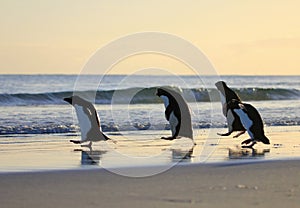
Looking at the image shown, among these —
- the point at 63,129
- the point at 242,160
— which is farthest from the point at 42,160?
the point at 63,129

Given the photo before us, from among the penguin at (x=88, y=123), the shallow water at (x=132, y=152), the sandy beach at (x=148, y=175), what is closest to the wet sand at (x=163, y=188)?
the sandy beach at (x=148, y=175)

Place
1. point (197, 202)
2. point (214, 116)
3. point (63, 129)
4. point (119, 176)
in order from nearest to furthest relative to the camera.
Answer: point (197, 202)
point (119, 176)
point (63, 129)
point (214, 116)

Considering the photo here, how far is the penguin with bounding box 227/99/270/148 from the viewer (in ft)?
46.9

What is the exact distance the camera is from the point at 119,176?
958cm

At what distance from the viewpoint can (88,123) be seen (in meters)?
14.0

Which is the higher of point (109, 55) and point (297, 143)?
point (109, 55)

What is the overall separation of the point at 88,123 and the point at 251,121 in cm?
328

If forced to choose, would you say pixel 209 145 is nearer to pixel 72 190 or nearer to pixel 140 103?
pixel 72 190

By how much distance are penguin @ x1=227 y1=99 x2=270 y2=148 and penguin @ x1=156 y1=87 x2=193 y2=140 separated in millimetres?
965

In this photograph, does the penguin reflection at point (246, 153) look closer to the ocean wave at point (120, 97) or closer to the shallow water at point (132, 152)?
the shallow water at point (132, 152)

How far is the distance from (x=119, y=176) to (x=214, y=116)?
13.4 metres

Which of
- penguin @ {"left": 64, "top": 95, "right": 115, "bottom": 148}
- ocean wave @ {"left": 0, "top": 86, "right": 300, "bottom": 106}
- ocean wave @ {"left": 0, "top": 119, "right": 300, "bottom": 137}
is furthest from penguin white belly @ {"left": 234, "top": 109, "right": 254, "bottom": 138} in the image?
ocean wave @ {"left": 0, "top": 86, "right": 300, "bottom": 106}

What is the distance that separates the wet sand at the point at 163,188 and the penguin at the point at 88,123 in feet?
11.9

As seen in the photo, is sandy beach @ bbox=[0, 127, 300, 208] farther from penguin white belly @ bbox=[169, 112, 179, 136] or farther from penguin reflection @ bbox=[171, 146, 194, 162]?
penguin white belly @ bbox=[169, 112, 179, 136]
